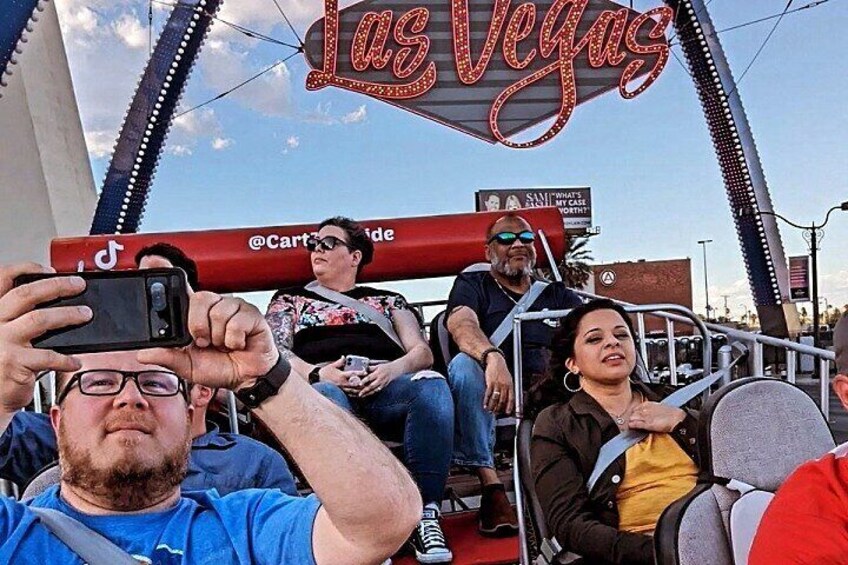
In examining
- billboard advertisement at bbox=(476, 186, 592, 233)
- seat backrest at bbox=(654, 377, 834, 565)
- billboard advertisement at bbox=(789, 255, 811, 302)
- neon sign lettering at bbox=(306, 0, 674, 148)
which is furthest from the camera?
billboard advertisement at bbox=(476, 186, 592, 233)

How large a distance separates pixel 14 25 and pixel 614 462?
4333 mm

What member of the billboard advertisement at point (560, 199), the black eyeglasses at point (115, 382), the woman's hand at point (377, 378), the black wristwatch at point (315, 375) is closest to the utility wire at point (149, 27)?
the black wristwatch at point (315, 375)

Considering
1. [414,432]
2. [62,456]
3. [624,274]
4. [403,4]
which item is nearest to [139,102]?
[403,4]

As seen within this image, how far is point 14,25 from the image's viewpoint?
4445mm

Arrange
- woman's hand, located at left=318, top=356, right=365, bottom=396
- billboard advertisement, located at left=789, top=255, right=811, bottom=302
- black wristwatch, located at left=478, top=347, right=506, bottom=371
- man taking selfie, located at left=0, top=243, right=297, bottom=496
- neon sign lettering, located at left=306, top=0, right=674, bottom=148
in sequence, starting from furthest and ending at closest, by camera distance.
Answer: billboard advertisement, located at left=789, top=255, right=811, bottom=302
neon sign lettering, located at left=306, top=0, right=674, bottom=148
black wristwatch, located at left=478, top=347, right=506, bottom=371
woman's hand, located at left=318, top=356, right=365, bottom=396
man taking selfie, located at left=0, top=243, right=297, bottom=496

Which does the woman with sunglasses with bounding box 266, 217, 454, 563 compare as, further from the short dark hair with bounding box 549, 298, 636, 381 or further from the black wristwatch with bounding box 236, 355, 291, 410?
the black wristwatch with bounding box 236, 355, 291, 410

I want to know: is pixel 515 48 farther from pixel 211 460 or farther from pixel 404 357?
pixel 211 460

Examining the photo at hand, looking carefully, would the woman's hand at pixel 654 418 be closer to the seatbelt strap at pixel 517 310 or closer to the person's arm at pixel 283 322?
the seatbelt strap at pixel 517 310

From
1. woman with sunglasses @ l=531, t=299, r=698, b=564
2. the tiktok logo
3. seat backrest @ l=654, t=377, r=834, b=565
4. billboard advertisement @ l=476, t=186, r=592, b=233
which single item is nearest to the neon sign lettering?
the tiktok logo

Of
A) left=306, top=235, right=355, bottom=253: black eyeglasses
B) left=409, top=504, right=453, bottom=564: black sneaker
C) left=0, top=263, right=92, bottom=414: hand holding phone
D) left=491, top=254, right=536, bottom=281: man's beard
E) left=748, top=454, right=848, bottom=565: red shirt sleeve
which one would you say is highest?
→ left=306, top=235, right=355, bottom=253: black eyeglasses

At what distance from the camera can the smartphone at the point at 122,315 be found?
864 mm

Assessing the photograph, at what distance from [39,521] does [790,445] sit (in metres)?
1.57

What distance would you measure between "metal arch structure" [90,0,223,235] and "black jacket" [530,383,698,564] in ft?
16.2

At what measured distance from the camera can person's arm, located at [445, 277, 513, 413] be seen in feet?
9.34
